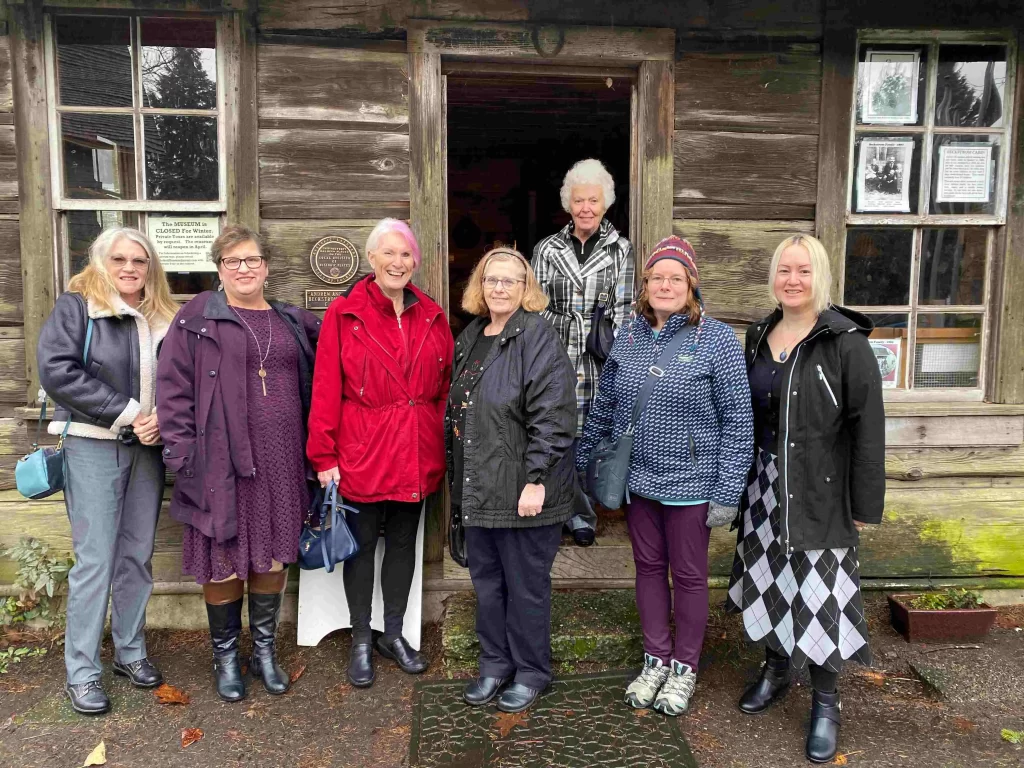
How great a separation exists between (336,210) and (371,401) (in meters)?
1.17

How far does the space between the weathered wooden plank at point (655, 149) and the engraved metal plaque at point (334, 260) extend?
1492 mm

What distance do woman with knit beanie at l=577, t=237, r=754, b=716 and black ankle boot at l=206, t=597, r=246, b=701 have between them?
1.67 meters

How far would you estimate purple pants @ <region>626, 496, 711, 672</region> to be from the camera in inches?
114

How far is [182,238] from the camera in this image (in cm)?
368

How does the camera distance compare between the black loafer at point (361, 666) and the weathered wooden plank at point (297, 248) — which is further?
the weathered wooden plank at point (297, 248)

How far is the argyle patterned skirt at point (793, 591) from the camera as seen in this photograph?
2781mm

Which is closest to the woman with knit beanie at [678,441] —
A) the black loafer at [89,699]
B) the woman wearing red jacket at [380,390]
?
the woman wearing red jacket at [380,390]

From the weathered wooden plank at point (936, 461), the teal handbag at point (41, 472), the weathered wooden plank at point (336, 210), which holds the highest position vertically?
the weathered wooden plank at point (336, 210)

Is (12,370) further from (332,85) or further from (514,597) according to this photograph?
(514,597)

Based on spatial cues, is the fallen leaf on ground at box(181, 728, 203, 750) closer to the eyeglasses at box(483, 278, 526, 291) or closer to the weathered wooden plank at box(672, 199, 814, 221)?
the eyeglasses at box(483, 278, 526, 291)

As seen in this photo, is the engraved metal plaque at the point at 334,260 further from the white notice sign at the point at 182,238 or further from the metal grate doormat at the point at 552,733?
the metal grate doormat at the point at 552,733

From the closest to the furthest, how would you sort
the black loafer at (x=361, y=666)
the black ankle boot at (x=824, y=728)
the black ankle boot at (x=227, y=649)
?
the black ankle boot at (x=824, y=728), the black ankle boot at (x=227, y=649), the black loafer at (x=361, y=666)

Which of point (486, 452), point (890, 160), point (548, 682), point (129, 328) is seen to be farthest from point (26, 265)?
point (890, 160)

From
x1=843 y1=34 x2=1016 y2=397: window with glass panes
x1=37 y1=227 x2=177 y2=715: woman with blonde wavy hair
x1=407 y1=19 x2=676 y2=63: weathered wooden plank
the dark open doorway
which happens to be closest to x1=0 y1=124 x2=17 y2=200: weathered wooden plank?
x1=37 y1=227 x2=177 y2=715: woman with blonde wavy hair
